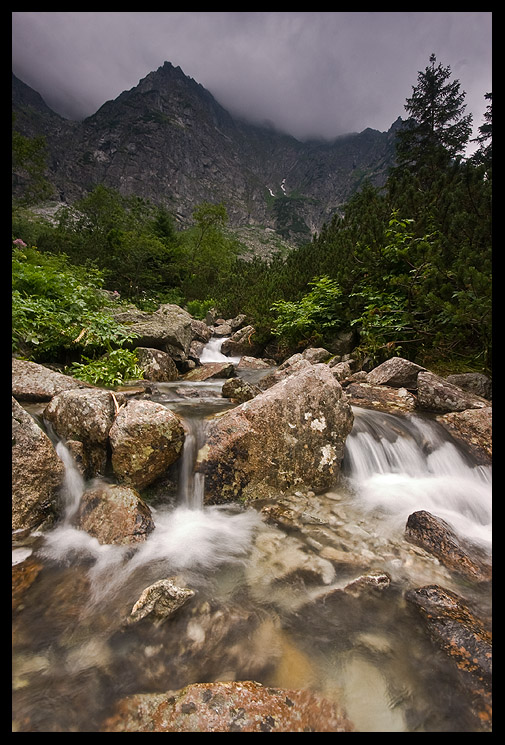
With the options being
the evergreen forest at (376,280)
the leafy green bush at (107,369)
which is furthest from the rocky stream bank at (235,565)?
the evergreen forest at (376,280)

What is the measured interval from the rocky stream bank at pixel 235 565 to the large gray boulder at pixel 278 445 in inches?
0.8

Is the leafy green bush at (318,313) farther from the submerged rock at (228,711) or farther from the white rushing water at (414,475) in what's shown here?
the submerged rock at (228,711)

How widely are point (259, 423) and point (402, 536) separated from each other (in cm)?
217

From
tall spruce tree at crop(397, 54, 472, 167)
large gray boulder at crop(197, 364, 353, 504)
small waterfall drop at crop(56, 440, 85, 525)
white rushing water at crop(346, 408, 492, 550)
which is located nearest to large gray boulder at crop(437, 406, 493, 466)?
white rushing water at crop(346, 408, 492, 550)

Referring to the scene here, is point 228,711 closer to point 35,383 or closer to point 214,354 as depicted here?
point 35,383

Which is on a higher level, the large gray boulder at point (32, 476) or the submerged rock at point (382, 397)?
the submerged rock at point (382, 397)

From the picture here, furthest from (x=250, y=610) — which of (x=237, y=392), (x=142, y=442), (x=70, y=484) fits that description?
(x=237, y=392)

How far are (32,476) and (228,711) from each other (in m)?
2.75

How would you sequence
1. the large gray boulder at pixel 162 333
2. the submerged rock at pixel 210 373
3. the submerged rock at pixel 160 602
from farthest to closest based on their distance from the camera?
1. the submerged rock at pixel 210 373
2. the large gray boulder at pixel 162 333
3. the submerged rock at pixel 160 602

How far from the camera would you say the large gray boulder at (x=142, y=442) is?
11.7ft

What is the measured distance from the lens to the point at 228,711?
173cm

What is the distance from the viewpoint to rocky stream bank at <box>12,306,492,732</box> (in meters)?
1.84

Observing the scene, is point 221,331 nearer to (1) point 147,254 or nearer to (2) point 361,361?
(1) point 147,254

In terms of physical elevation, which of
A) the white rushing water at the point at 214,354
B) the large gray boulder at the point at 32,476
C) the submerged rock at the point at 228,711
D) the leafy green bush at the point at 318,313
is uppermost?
the leafy green bush at the point at 318,313
